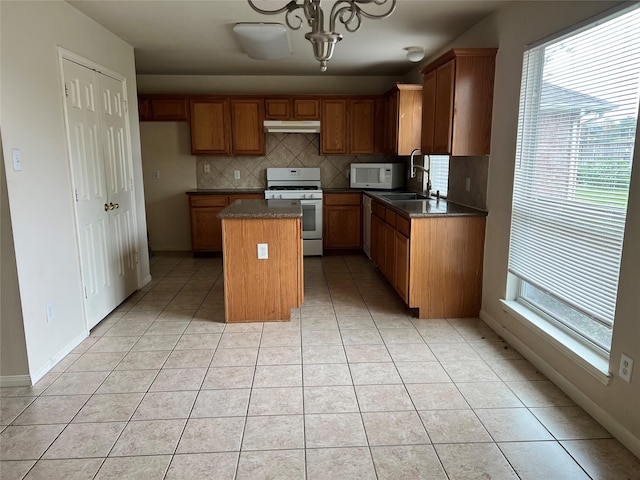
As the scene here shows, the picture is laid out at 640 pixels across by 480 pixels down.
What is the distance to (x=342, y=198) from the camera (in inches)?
226

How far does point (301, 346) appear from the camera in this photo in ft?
10.0

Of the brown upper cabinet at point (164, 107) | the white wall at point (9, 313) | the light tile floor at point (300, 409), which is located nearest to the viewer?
the light tile floor at point (300, 409)

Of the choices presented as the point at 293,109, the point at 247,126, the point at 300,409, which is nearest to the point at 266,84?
the point at 293,109

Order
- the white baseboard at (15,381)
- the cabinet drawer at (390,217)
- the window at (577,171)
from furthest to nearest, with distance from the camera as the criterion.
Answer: the cabinet drawer at (390,217) < the white baseboard at (15,381) < the window at (577,171)

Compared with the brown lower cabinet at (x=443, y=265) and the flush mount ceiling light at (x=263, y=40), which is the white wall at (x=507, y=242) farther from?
the flush mount ceiling light at (x=263, y=40)

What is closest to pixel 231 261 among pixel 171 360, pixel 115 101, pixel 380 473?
pixel 171 360

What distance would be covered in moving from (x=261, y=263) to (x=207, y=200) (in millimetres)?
2549

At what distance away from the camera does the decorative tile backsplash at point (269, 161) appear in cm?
601

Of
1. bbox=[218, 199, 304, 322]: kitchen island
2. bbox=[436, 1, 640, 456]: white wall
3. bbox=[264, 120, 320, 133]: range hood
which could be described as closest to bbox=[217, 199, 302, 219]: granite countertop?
bbox=[218, 199, 304, 322]: kitchen island

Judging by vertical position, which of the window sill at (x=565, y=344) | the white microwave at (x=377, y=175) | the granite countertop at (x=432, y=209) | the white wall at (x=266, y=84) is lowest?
the window sill at (x=565, y=344)

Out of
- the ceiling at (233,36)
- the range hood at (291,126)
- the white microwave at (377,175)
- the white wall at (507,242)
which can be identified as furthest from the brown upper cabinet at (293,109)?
the white wall at (507,242)

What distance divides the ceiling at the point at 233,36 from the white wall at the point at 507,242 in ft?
0.84

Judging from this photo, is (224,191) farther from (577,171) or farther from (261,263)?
(577,171)

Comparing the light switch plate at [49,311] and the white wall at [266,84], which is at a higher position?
the white wall at [266,84]
